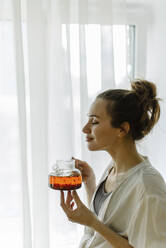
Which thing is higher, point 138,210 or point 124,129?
point 124,129

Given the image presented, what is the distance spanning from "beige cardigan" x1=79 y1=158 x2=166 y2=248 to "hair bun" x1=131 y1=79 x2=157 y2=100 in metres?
0.21

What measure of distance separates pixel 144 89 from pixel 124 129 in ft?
0.47

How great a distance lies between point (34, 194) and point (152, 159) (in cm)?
64

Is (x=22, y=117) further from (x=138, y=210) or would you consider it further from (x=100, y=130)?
(x=138, y=210)

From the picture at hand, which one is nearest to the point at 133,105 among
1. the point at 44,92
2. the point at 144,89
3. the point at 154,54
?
the point at 144,89

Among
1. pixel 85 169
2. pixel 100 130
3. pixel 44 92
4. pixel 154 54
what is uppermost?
pixel 154 54

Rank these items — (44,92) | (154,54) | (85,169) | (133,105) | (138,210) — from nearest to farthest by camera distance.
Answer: (138,210), (133,105), (85,169), (44,92), (154,54)

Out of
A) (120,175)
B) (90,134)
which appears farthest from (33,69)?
(120,175)

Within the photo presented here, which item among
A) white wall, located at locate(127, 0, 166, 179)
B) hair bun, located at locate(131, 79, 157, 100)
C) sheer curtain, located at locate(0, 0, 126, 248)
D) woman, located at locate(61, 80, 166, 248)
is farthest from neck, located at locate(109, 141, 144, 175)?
white wall, located at locate(127, 0, 166, 179)

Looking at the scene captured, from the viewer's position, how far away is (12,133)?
141cm

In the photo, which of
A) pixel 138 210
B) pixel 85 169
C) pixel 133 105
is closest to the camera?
pixel 138 210

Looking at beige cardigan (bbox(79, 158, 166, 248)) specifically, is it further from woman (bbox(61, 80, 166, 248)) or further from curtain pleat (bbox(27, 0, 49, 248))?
curtain pleat (bbox(27, 0, 49, 248))

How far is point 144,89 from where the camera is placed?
1.09 m

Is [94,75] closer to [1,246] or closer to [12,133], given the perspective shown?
[12,133]
